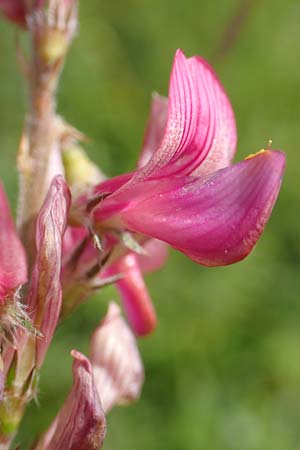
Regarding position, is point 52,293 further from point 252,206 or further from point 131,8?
point 131,8

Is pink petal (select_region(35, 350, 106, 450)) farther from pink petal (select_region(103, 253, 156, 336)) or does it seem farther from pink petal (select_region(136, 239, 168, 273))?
pink petal (select_region(136, 239, 168, 273))

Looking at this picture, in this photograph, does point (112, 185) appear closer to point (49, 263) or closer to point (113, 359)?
point (49, 263)

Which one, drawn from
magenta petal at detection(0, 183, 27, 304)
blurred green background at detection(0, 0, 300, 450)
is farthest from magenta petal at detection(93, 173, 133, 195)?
blurred green background at detection(0, 0, 300, 450)

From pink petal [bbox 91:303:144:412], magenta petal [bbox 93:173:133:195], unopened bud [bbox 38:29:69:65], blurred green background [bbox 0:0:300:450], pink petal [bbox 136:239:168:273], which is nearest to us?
magenta petal [bbox 93:173:133:195]

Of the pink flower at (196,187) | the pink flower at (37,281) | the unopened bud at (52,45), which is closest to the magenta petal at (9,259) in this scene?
the pink flower at (37,281)

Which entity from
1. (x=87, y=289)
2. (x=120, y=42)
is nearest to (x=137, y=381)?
(x=87, y=289)

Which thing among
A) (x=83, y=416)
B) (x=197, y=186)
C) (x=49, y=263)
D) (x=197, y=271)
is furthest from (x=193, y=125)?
(x=197, y=271)
